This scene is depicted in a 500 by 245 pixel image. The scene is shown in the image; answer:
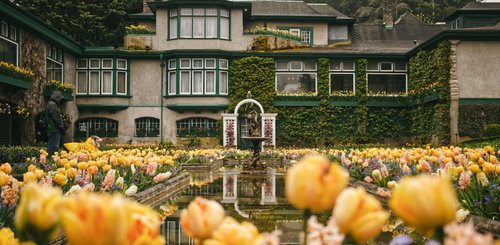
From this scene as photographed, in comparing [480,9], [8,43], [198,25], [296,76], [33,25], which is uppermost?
[480,9]

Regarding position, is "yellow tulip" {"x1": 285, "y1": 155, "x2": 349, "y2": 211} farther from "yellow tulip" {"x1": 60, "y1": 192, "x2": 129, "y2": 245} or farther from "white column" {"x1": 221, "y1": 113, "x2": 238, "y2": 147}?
"white column" {"x1": 221, "y1": 113, "x2": 238, "y2": 147}

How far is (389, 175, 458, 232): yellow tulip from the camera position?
122cm

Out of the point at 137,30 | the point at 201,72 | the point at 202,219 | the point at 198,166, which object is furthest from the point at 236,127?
the point at 202,219

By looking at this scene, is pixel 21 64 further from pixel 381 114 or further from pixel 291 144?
pixel 381 114

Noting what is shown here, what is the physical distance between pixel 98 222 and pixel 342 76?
34.0 m

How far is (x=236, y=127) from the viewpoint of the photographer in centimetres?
3189

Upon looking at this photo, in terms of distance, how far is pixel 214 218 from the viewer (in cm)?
152

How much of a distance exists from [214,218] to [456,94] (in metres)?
29.2

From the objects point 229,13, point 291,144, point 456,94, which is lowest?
point 291,144

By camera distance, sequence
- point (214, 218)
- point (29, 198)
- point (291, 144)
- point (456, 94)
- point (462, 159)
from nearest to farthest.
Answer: point (29, 198)
point (214, 218)
point (462, 159)
point (456, 94)
point (291, 144)

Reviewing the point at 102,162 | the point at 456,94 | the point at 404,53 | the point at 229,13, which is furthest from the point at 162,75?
the point at 102,162

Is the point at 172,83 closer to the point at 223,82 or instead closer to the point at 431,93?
the point at 223,82

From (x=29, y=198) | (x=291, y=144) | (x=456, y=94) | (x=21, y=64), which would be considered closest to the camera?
(x=29, y=198)

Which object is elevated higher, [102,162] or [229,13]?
[229,13]
